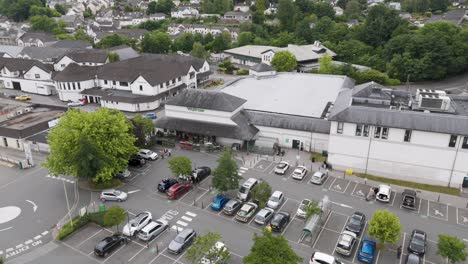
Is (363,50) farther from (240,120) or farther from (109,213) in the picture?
(109,213)

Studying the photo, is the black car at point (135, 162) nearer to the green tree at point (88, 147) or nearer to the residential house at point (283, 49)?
the green tree at point (88, 147)

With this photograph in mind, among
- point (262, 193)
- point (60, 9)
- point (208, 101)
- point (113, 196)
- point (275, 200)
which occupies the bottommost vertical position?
point (113, 196)

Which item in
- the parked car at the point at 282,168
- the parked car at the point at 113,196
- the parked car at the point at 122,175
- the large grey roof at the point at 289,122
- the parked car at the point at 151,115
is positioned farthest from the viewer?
the parked car at the point at 151,115

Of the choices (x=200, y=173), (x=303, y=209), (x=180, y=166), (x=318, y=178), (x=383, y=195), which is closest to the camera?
(x=303, y=209)

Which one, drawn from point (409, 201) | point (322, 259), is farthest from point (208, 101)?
point (322, 259)

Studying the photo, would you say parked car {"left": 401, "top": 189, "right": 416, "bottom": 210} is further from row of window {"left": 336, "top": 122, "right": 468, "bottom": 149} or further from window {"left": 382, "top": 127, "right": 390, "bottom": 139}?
window {"left": 382, "top": 127, "right": 390, "bottom": 139}

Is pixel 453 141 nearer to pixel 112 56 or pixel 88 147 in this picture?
pixel 88 147

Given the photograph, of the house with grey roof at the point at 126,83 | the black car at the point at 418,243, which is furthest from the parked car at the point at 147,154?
the black car at the point at 418,243
